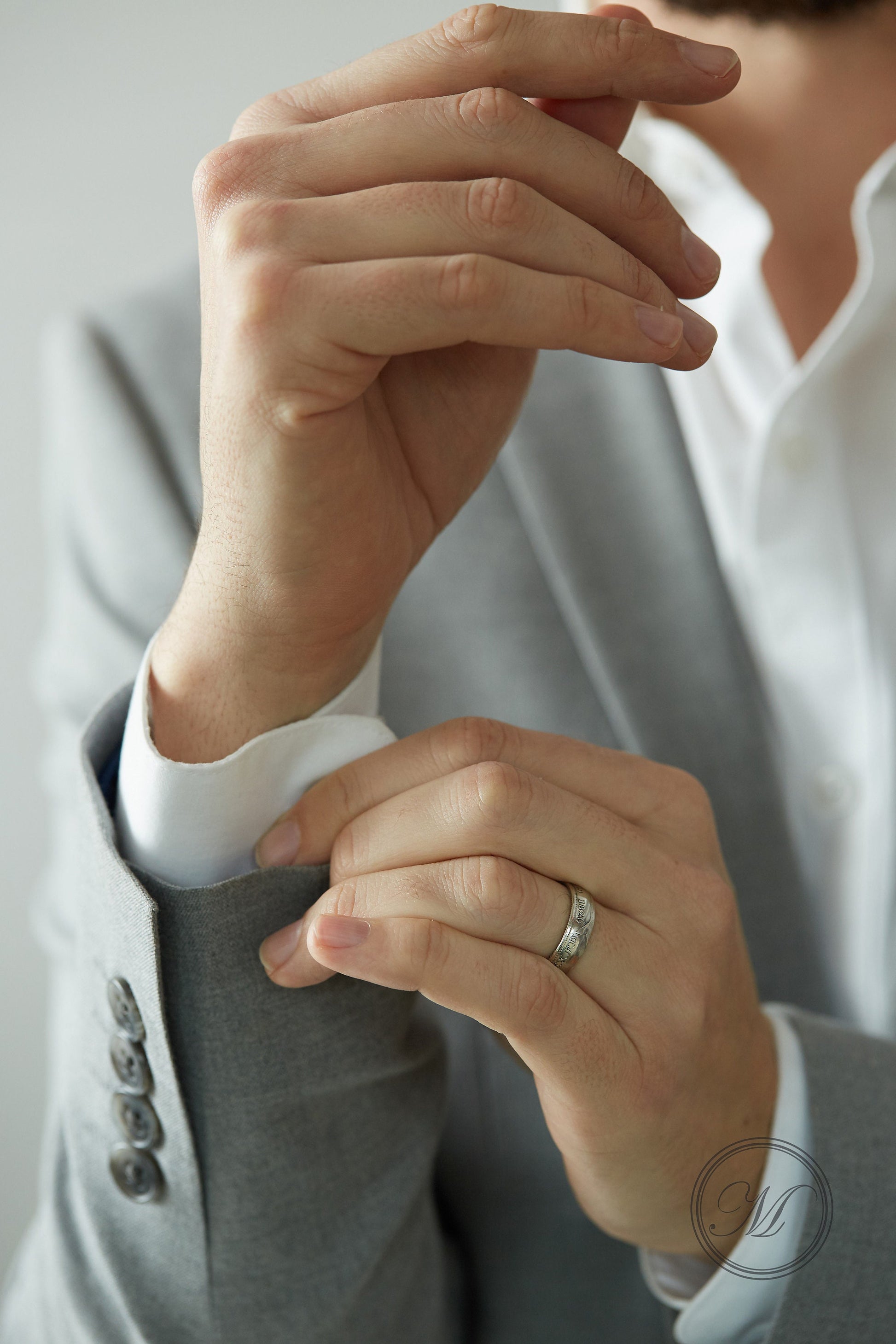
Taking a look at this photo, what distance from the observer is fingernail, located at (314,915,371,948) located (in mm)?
504

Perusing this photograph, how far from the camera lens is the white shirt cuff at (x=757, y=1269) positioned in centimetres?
66

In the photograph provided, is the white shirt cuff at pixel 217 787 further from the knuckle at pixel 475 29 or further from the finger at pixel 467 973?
the knuckle at pixel 475 29

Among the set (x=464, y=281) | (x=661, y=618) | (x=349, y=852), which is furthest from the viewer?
(x=661, y=618)

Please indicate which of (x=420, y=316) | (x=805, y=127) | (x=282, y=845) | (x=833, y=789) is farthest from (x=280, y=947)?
(x=805, y=127)

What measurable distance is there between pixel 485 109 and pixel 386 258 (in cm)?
10

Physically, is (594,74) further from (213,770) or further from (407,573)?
(213,770)

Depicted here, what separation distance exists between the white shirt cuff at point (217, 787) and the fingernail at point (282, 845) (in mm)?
13

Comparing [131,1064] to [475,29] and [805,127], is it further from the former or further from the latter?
[805,127]

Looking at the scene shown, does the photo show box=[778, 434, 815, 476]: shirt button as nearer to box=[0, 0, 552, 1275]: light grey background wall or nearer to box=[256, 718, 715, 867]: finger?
box=[256, 718, 715, 867]: finger

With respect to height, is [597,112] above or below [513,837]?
above

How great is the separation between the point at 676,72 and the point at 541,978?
0.51m

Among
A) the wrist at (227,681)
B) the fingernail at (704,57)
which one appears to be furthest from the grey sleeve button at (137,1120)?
the fingernail at (704,57)

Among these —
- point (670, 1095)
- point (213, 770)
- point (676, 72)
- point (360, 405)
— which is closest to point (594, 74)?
point (676, 72)

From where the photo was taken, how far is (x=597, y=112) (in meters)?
0.54
